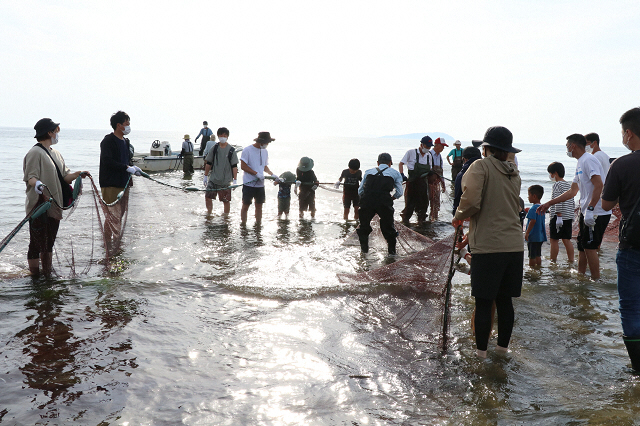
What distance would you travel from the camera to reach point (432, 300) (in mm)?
5039

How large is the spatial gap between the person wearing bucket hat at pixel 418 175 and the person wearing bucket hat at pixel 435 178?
26 cm

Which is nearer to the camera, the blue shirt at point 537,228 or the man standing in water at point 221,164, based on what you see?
the blue shirt at point 537,228

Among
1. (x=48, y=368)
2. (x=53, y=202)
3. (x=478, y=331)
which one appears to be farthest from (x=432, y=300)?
(x=53, y=202)

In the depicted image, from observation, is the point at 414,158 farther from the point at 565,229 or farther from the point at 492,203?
the point at 492,203

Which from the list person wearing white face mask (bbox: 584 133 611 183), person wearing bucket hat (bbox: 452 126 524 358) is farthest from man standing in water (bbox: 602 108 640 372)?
person wearing white face mask (bbox: 584 133 611 183)

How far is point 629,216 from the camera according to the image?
345cm

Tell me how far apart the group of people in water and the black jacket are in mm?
14

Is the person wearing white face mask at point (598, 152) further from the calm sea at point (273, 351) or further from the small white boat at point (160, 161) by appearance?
the small white boat at point (160, 161)

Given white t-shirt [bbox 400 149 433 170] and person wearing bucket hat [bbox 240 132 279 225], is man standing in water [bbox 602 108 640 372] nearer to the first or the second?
person wearing bucket hat [bbox 240 132 279 225]

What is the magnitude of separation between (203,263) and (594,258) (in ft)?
18.2

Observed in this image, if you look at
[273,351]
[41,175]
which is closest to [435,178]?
[273,351]

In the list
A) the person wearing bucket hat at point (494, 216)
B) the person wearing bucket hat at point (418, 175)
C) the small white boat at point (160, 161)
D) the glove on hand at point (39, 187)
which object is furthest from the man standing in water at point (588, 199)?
the small white boat at point (160, 161)

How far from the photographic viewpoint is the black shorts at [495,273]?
11.8ft

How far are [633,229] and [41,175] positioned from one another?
5897mm
